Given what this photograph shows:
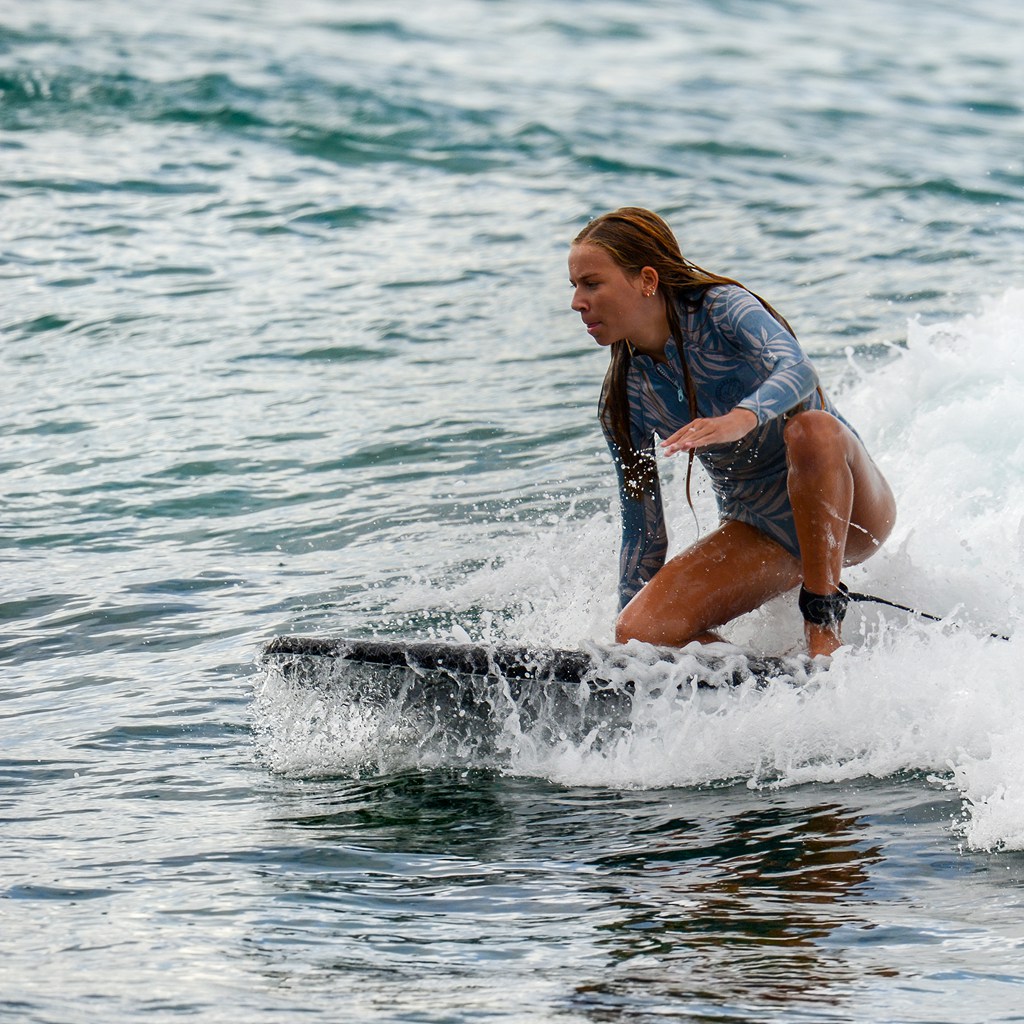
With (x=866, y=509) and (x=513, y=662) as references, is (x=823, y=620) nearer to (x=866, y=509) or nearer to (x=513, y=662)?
(x=866, y=509)

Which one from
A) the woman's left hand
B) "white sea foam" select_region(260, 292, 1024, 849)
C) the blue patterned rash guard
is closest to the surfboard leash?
"white sea foam" select_region(260, 292, 1024, 849)

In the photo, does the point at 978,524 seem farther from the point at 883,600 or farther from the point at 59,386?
the point at 59,386

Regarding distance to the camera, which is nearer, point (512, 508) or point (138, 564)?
point (138, 564)

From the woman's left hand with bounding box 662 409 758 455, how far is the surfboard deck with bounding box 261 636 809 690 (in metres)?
0.89

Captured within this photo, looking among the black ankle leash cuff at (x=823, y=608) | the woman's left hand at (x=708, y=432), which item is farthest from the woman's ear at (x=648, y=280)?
the black ankle leash cuff at (x=823, y=608)

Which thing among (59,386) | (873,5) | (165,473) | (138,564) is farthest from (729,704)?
(873,5)

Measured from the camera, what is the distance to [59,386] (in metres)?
10.6

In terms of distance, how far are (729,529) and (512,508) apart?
2.38m

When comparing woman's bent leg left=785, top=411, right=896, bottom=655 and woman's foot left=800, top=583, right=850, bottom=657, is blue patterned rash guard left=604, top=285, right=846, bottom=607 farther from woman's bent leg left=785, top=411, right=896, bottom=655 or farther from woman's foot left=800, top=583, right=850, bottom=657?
woman's foot left=800, top=583, right=850, bottom=657

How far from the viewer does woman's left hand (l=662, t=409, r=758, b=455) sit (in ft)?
15.0

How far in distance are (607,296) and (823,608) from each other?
1245 millimetres

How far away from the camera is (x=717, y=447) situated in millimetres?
5641

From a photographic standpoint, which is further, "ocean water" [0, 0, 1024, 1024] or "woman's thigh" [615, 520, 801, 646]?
"woman's thigh" [615, 520, 801, 646]

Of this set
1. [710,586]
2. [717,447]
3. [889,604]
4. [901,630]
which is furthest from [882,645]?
Answer: [717,447]
